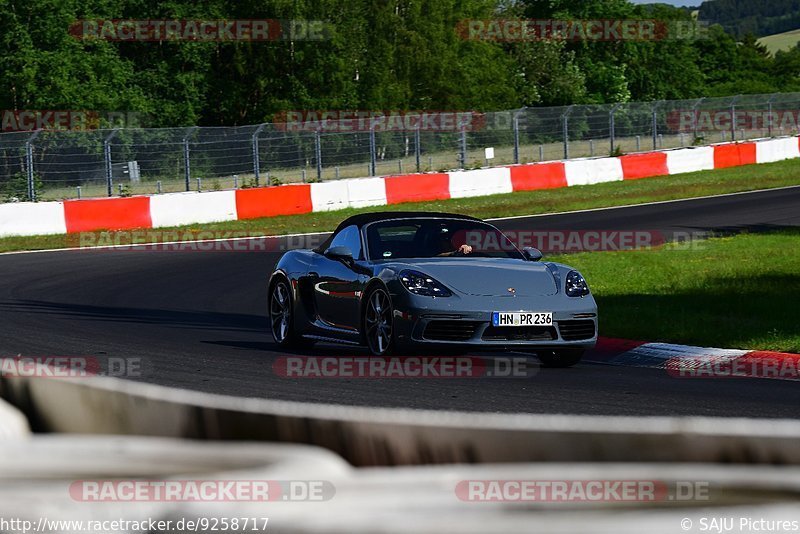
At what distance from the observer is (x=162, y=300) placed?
16.1 metres

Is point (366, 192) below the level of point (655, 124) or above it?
below

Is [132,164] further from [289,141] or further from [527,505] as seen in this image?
[527,505]

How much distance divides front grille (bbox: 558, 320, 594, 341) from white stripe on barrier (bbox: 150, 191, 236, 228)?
18098mm

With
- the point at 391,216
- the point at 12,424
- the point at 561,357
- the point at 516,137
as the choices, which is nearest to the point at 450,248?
the point at 391,216

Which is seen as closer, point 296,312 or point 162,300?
point 296,312

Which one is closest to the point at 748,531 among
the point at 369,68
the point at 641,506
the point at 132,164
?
the point at 641,506

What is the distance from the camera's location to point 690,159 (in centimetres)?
3853

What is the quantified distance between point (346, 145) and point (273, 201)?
389cm

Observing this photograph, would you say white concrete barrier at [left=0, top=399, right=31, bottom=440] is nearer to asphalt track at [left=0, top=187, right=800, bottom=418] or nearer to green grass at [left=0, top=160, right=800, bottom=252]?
asphalt track at [left=0, top=187, right=800, bottom=418]

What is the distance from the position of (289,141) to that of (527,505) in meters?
29.7

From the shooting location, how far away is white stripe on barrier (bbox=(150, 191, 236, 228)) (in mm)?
27531

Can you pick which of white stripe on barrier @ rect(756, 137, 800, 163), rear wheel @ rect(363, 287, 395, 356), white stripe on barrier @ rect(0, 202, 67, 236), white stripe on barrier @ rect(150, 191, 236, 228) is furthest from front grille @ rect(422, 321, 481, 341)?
white stripe on barrier @ rect(756, 137, 800, 163)

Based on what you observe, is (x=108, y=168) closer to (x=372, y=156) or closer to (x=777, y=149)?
(x=372, y=156)

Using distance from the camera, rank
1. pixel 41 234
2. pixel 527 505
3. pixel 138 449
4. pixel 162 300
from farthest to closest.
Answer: pixel 41 234, pixel 162 300, pixel 138 449, pixel 527 505
